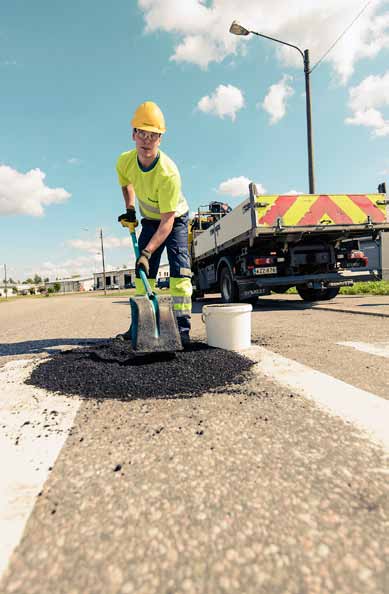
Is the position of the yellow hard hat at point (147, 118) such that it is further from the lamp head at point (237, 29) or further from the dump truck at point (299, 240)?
the lamp head at point (237, 29)

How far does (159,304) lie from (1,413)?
1.40m

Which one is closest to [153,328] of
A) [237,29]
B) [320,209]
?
[320,209]

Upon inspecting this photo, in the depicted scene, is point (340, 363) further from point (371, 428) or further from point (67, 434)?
point (67, 434)

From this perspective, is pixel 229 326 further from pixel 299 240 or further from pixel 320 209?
pixel 320 209

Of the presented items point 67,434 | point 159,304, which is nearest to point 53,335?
point 159,304

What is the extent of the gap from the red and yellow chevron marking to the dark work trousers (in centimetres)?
333

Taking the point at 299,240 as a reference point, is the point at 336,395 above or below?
below

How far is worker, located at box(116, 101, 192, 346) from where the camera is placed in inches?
123

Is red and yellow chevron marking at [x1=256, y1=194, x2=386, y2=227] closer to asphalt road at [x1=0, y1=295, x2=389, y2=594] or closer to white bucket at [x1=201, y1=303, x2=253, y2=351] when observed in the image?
white bucket at [x1=201, y1=303, x2=253, y2=351]

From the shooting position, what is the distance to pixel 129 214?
378 centimetres

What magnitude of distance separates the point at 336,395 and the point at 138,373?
1.20 meters

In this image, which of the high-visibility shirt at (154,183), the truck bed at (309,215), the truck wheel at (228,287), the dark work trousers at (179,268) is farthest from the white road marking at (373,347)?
the truck wheel at (228,287)

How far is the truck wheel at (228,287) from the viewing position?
7.97 metres

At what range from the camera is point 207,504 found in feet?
3.15
